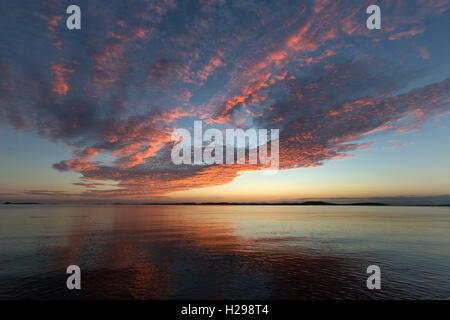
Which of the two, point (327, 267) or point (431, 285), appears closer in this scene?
point (431, 285)

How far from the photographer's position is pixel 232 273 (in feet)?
83.6

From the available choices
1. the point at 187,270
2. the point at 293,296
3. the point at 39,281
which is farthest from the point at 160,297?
the point at 39,281

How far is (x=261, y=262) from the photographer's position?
99.1 feet
